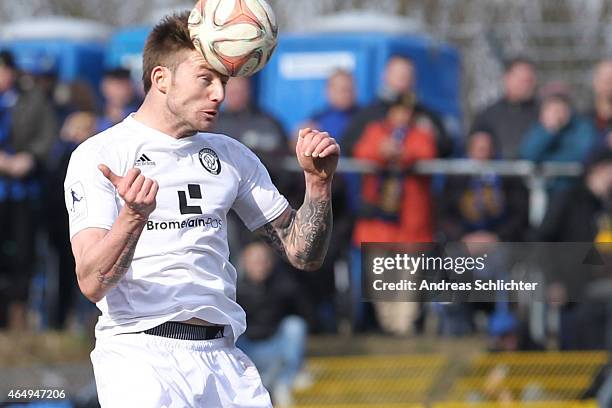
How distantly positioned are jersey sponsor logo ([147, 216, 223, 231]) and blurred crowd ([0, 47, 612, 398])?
15.7 ft

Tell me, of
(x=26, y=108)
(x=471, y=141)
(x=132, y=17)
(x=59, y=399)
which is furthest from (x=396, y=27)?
(x=132, y=17)

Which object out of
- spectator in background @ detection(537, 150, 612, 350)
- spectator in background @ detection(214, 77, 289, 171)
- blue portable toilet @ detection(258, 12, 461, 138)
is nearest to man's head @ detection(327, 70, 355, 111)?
spectator in background @ detection(214, 77, 289, 171)

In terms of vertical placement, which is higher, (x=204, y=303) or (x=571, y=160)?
(x=204, y=303)

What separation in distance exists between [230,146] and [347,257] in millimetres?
5398

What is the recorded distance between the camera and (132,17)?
1055 inches

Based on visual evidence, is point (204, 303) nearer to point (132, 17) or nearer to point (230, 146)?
point (230, 146)

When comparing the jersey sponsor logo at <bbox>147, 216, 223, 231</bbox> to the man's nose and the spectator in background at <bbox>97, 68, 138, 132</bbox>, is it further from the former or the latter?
the spectator in background at <bbox>97, 68, 138, 132</bbox>

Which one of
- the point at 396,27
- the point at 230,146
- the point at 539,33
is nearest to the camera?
the point at 230,146

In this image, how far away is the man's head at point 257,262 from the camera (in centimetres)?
1033

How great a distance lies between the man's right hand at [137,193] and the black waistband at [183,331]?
0.58 meters

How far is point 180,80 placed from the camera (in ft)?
17.3


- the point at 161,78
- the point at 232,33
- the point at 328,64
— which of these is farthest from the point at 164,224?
the point at 328,64

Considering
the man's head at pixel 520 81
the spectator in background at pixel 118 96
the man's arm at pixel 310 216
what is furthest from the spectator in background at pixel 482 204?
the man's arm at pixel 310 216

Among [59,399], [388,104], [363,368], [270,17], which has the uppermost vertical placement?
[270,17]
